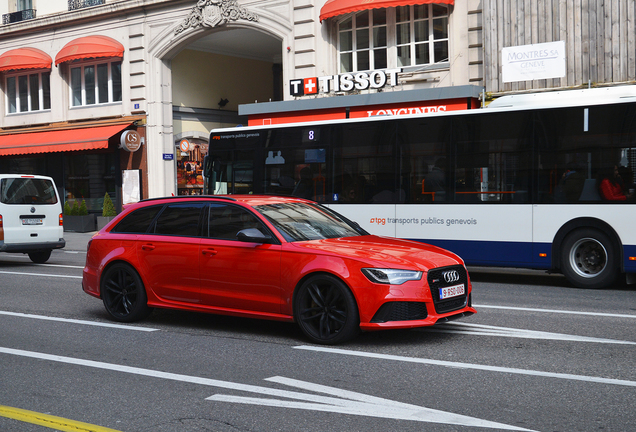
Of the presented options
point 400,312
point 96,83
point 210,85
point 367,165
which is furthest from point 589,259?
point 96,83

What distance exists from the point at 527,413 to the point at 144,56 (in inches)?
989

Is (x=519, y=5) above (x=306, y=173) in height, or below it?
above

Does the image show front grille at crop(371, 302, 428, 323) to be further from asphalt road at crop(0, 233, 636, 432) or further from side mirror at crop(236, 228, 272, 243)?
side mirror at crop(236, 228, 272, 243)

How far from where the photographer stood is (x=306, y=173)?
13.8 m

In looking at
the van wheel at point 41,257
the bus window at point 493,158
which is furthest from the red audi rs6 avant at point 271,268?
the van wheel at point 41,257

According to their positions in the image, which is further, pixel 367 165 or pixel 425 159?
pixel 367 165

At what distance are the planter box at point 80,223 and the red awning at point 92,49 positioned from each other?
616 cm

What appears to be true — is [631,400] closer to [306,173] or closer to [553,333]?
[553,333]

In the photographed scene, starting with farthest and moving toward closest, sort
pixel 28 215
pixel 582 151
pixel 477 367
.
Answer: pixel 28 215
pixel 582 151
pixel 477 367

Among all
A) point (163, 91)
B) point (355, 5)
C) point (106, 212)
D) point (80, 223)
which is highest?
point (355, 5)

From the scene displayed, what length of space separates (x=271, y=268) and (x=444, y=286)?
1682mm

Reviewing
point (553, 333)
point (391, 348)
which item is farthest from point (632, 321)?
point (391, 348)

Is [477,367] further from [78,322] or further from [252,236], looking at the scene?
[78,322]

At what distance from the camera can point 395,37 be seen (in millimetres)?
21562
